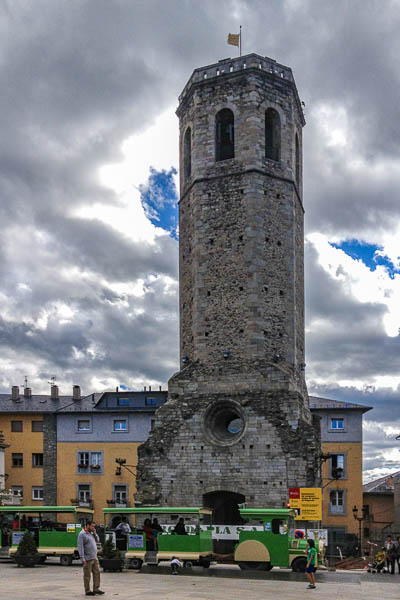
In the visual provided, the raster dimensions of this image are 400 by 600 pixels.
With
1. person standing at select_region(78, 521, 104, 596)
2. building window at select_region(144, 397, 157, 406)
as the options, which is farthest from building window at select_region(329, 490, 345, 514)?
person standing at select_region(78, 521, 104, 596)

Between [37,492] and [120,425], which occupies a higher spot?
[120,425]

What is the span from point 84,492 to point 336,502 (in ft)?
53.4

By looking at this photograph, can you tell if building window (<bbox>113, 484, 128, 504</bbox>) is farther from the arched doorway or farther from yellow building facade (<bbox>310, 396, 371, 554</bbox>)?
the arched doorway

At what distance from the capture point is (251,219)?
30906 mm

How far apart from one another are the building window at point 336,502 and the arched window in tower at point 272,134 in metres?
22.5

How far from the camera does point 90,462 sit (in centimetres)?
4844

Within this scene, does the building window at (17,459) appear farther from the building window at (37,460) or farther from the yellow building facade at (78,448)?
the building window at (37,460)

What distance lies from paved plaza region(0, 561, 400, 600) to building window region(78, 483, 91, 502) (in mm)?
25082

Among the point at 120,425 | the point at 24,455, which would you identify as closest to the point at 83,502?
the point at 120,425

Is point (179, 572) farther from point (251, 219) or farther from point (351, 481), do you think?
point (351, 481)

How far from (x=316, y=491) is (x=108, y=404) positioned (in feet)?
86.7

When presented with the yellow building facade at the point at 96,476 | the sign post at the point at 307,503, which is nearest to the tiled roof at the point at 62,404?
the yellow building facade at the point at 96,476

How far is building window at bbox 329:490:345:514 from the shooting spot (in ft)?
146

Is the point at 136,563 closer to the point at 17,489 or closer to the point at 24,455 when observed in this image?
the point at 17,489
